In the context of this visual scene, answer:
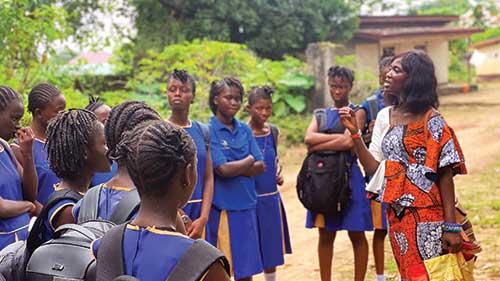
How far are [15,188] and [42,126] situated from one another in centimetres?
66

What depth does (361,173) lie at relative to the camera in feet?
18.0

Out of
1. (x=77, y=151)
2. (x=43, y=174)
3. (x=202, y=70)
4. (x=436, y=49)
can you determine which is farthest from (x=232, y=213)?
A: (x=436, y=49)

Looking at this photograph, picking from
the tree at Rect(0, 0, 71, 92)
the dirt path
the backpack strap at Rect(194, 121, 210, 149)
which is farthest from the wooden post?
the backpack strap at Rect(194, 121, 210, 149)

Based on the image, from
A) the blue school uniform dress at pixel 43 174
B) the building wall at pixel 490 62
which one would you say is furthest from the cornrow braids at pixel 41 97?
the building wall at pixel 490 62

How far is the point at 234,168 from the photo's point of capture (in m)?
4.89

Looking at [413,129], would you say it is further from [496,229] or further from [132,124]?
[496,229]

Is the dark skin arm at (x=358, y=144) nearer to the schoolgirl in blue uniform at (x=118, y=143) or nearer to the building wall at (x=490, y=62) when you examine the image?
the schoolgirl in blue uniform at (x=118, y=143)

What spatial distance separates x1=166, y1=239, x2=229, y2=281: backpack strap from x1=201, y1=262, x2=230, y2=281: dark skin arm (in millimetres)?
20

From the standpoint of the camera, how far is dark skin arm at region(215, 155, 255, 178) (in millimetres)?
4879

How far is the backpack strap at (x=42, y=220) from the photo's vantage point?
268 centimetres

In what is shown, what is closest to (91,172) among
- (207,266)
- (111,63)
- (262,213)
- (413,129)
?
(207,266)

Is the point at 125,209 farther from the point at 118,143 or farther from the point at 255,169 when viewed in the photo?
the point at 255,169

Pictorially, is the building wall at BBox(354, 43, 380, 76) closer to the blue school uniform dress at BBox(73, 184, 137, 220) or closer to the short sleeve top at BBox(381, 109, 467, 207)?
the short sleeve top at BBox(381, 109, 467, 207)

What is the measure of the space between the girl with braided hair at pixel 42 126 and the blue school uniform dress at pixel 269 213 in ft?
5.72
